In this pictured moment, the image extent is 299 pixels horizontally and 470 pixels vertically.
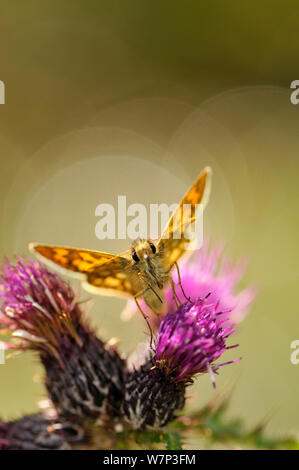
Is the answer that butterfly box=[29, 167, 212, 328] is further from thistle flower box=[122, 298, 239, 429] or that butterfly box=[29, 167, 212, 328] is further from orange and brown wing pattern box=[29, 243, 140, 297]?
thistle flower box=[122, 298, 239, 429]

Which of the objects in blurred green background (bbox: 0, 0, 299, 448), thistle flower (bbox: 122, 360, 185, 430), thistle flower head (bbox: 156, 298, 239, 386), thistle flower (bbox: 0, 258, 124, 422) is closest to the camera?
thistle flower head (bbox: 156, 298, 239, 386)

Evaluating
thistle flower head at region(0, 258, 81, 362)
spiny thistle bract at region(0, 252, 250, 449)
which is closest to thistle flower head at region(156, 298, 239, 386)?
spiny thistle bract at region(0, 252, 250, 449)

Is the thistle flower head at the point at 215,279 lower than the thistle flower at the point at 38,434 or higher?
higher

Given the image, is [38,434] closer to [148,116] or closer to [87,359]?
[87,359]

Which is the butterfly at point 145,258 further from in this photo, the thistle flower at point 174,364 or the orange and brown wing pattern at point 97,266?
the thistle flower at point 174,364

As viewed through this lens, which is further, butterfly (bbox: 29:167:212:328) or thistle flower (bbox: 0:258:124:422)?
thistle flower (bbox: 0:258:124:422)

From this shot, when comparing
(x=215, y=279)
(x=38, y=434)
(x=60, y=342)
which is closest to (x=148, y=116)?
(x=215, y=279)

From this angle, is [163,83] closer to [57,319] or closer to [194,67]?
[194,67]

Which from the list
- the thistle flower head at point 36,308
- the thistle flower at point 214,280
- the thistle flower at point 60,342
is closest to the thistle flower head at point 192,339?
the thistle flower at point 60,342
